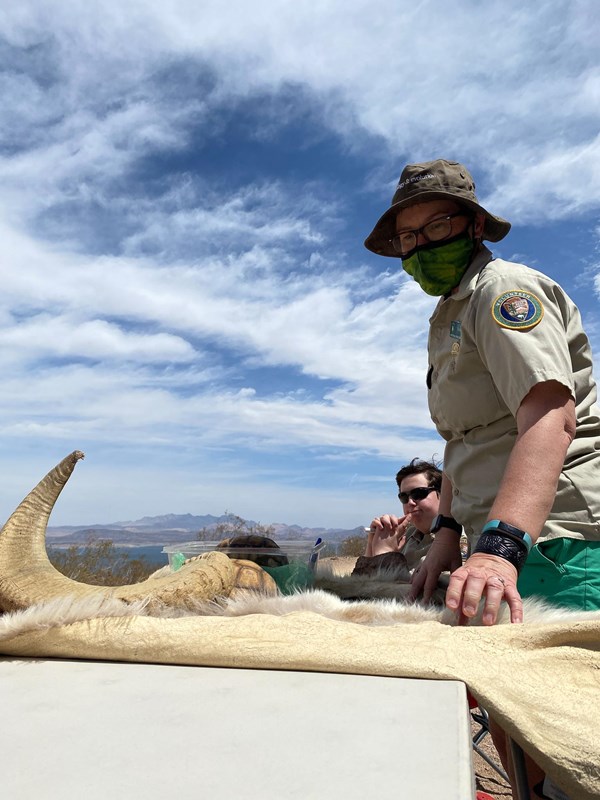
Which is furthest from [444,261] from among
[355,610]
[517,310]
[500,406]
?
[355,610]

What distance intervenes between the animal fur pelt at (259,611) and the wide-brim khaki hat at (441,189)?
4.51 feet

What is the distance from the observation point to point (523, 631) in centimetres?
121

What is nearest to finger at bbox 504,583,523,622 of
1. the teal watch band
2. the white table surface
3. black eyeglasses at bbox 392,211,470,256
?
the teal watch band

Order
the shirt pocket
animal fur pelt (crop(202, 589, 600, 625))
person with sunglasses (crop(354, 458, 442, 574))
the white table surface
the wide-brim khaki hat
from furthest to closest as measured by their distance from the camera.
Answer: person with sunglasses (crop(354, 458, 442, 574)), the wide-brim khaki hat, the shirt pocket, animal fur pelt (crop(202, 589, 600, 625)), the white table surface

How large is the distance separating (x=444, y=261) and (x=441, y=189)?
25 cm

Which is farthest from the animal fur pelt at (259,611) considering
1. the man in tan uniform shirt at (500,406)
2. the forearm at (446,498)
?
the forearm at (446,498)

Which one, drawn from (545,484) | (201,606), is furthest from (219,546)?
(545,484)

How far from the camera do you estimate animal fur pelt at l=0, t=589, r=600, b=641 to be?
133 centimetres

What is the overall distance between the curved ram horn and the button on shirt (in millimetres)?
922

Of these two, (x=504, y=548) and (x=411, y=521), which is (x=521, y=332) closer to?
(x=504, y=548)

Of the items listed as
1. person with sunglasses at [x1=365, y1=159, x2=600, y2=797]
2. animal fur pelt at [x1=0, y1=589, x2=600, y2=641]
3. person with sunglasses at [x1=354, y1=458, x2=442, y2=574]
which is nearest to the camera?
animal fur pelt at [x1=0, y1=589, x2=600, y2=641]

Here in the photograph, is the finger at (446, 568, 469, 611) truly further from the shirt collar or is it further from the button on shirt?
the shirt collar

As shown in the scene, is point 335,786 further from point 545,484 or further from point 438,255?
point 438,255

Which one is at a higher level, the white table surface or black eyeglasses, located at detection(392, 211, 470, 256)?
black eyeglasses, located at detection(392, 211, 470, 256)
